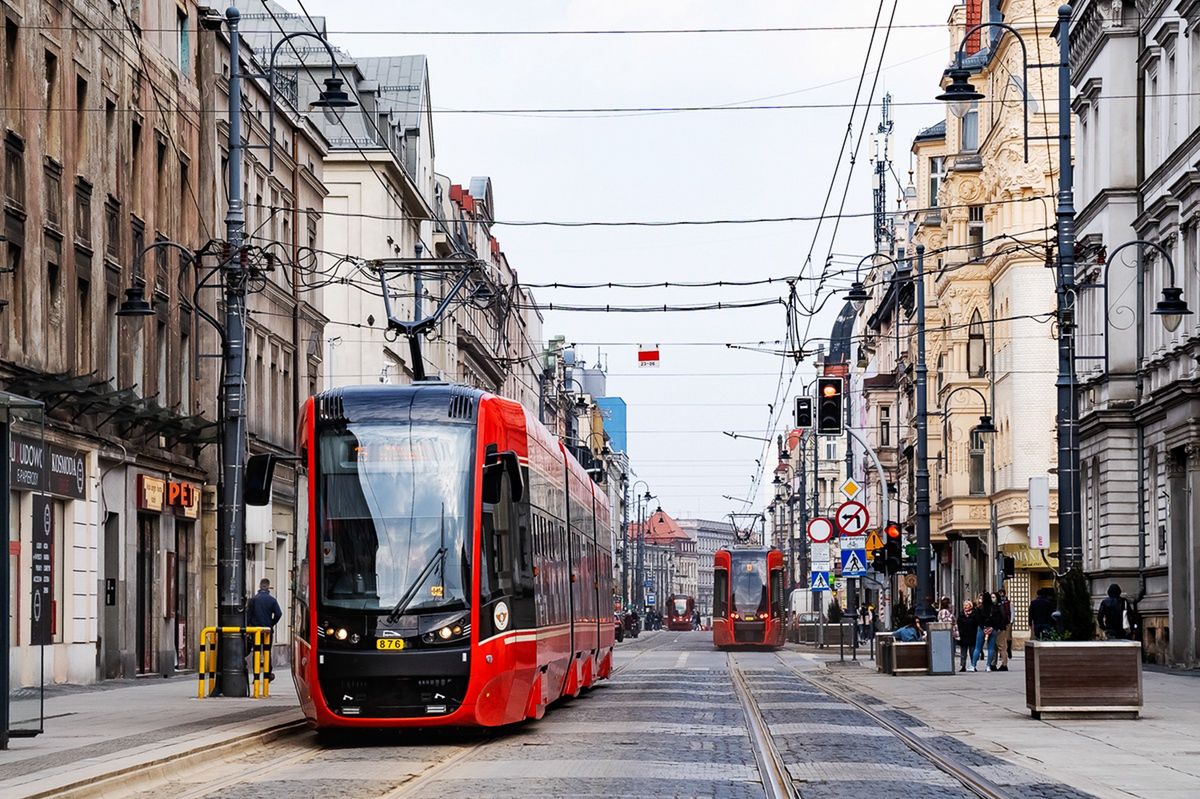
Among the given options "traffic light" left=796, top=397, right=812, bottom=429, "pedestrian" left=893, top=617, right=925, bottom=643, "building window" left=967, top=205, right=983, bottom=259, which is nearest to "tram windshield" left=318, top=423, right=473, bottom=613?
"traffic light" left=796, top=397, right=812, bottom=429

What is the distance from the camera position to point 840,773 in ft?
55.0

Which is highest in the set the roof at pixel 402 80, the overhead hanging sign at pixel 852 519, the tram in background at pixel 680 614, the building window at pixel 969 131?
the roof at pixel 402 80

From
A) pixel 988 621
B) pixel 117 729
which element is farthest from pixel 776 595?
pixel 117 729

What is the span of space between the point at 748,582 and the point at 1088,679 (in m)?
47.0

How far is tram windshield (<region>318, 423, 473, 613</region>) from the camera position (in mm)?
20172

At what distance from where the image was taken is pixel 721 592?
71.2 metres

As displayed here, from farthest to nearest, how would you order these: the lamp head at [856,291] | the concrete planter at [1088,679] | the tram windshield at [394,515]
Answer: the lamp head at [856,291]
the concrete planter at [1088,679]
the tram windshield at [394,515]

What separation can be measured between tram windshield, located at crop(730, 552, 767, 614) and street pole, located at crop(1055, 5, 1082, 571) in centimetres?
4048

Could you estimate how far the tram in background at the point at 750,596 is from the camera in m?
70.5

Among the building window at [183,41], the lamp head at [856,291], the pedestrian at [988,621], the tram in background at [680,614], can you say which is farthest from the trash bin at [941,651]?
the tram in background at [680,614]

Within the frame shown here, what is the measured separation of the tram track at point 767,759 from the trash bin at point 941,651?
429 inches

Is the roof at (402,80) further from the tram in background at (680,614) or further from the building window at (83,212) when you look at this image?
the tram in background at (680,614)

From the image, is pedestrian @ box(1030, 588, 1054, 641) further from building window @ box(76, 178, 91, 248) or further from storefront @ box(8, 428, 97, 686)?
building window @ box(76, 178, 91, 248)

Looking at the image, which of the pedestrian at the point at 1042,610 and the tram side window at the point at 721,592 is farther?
the tram side window at the point at 721,592
